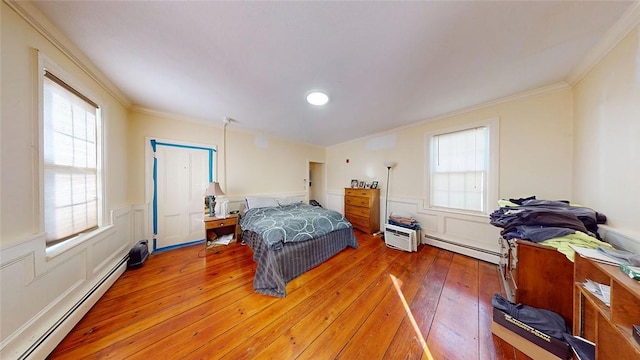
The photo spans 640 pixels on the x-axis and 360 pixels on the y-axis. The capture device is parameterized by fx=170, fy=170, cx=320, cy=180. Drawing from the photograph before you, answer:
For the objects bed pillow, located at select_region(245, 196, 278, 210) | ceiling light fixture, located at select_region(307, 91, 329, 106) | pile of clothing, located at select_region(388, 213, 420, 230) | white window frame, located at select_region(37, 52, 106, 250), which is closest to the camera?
white window frame, located at select_region(37, 52, 106, 250)

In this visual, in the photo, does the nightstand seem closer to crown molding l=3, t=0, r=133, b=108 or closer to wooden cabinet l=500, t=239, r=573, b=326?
crown molding l=3, t=0, r=133, b=108

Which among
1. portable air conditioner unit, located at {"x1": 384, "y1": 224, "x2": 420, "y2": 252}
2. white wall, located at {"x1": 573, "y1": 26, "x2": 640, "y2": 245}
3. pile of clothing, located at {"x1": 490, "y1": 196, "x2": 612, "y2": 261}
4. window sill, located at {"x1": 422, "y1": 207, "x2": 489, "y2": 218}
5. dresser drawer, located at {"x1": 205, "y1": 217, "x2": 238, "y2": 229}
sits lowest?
portable air conditioner unit, located at {"x1": 384, "y1": 224, "x2": 420, "y2": 252}

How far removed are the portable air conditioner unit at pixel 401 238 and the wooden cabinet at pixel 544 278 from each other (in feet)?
A: 4.58

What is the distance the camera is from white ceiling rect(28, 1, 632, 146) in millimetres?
1108

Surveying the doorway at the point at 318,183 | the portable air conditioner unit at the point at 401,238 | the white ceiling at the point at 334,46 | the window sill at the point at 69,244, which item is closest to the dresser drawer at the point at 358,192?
the portable air conditioner unit at the point at 401,238

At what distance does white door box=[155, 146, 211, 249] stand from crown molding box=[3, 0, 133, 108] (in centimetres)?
117

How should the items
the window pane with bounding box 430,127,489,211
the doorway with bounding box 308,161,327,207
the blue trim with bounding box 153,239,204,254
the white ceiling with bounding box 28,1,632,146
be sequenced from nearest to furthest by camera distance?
the white ceiling with bounding box 28,1,632,146 < the window pane with bounding box 430,127,489,211 < the blue trim with bounding box 153,239,204,254 < the doorway with bounding box 308,161,327,207

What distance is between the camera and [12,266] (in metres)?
1.03

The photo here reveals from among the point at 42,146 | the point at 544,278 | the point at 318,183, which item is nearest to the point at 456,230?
the point at 544,278

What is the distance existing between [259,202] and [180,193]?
134cm

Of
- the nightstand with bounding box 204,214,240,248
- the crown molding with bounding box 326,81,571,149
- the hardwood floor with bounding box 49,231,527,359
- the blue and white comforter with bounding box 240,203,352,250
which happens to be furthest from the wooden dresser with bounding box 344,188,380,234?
the nightstand with bounding box 204,214,240,248

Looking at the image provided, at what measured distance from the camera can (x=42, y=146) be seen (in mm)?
1223

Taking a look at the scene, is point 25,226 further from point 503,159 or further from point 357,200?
point 503,159

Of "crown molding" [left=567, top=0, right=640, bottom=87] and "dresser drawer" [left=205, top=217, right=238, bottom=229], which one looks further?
"dresser drawer" [left=205, top=217, right=238, bottom=229]
